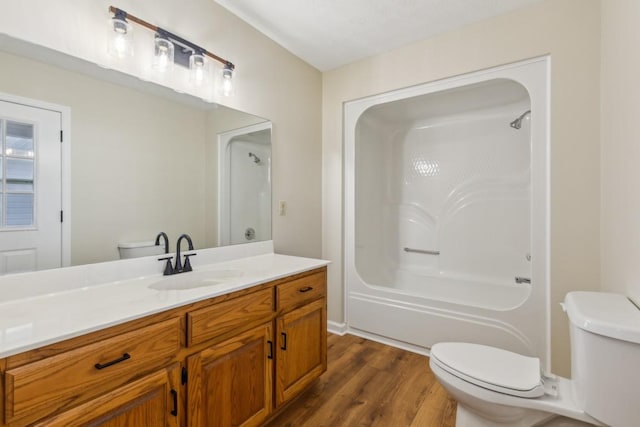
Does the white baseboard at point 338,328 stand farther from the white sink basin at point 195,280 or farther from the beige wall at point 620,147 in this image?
the beige wall at point 620,147

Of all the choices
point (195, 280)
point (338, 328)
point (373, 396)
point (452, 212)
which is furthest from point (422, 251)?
point (195, 280)

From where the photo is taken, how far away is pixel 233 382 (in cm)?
128

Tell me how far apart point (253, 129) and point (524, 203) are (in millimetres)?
2418

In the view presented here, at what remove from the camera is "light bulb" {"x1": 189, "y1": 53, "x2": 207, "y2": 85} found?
1694 millimetres

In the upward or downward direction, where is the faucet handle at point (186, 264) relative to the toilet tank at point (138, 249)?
downward

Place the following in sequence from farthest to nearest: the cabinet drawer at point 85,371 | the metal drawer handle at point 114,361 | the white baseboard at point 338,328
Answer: the white baseboard at point 338,328
the metal drawer handle at point 114,361
the cabinet drawer at point 85,371

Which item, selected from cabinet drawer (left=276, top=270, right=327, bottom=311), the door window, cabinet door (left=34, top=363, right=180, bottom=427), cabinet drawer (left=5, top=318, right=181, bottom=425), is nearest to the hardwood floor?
cabinet drawer (left=276, top=270, right=327, bottom=311)

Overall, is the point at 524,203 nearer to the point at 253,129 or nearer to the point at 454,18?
the point at 454,18

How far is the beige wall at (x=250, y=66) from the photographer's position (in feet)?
4.09

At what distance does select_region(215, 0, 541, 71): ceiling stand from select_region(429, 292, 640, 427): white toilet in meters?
1.82

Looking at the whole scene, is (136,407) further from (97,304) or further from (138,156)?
(138,156)

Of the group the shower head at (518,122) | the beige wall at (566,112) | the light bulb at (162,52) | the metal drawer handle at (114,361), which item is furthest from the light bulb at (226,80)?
the shower head at (518,122)

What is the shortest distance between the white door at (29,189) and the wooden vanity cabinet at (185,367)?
600mm

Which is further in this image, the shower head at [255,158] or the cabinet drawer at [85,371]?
the shower head at [255,158]
